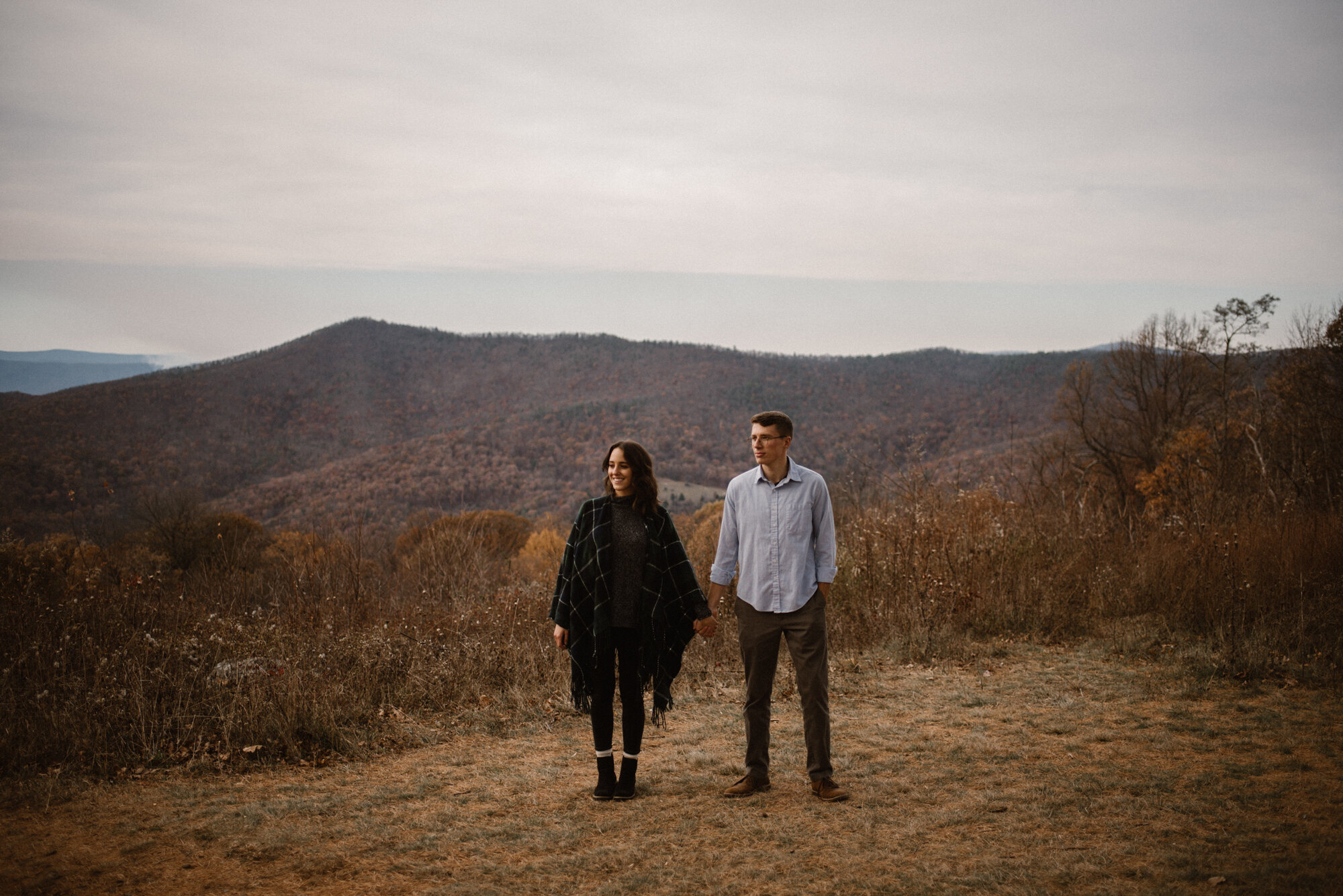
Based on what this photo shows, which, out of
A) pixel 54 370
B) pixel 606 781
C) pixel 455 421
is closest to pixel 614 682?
pixel 606 781

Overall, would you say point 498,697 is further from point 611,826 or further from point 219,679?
point 611,826

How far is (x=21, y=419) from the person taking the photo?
55.0 meters

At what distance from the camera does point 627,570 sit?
15.1 ft

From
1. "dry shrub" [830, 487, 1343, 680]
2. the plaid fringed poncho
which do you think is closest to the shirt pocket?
the plaid fringed poncho

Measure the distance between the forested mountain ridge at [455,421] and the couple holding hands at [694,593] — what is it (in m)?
37.0

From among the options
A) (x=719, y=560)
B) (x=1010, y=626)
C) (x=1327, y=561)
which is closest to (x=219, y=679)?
(x=719, y=560)

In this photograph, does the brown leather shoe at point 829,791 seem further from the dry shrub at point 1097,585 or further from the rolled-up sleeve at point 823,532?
the dry shrub at point 1097,585

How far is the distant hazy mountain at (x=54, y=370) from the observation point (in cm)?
7582

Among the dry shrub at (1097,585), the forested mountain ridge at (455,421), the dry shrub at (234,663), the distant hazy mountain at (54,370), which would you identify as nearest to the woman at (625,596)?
the dry shrub at (234,663)

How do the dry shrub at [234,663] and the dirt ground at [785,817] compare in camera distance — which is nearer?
the dirt ground at [785,817]

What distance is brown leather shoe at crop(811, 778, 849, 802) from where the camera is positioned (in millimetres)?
4660

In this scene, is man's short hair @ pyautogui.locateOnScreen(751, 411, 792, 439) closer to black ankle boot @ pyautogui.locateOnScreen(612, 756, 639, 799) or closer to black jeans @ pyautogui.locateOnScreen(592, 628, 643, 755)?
black jeans @ pyautogui.locateOnScreen(592, 628, 643, 755)

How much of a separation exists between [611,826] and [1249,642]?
6.75m

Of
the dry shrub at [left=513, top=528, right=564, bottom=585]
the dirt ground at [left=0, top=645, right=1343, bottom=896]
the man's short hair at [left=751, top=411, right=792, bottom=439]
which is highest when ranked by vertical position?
the man's short hair at [left=751, top=411, right=792, bottom=439]
